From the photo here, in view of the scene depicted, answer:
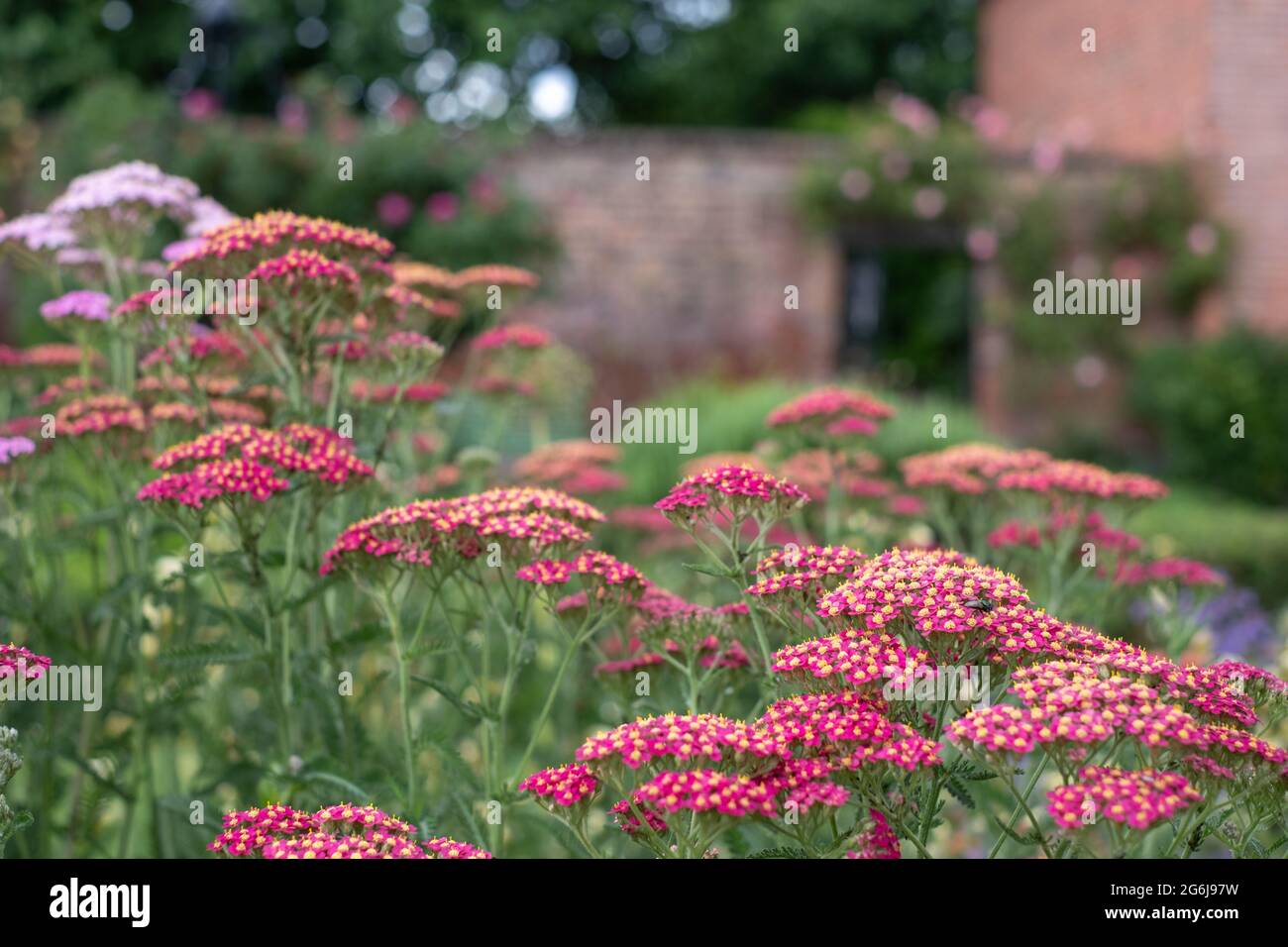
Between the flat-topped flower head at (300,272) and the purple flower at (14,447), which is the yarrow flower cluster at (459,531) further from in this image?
the purple flower at (14,447)

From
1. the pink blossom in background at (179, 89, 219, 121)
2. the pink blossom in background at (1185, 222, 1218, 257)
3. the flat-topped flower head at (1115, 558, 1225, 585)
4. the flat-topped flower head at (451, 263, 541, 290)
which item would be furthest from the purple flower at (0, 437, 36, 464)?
the pink blossom in background at (1185, 222, 1218, 257)

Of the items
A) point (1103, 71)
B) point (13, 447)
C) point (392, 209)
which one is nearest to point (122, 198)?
point (13, 447)

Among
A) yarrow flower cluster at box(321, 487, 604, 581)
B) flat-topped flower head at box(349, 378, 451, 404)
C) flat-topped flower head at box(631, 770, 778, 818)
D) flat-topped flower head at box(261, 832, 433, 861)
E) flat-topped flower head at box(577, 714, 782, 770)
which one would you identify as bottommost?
flat-topped flower head at box(261, 832, 433, 861)

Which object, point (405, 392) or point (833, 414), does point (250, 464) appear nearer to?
point (405, 392)

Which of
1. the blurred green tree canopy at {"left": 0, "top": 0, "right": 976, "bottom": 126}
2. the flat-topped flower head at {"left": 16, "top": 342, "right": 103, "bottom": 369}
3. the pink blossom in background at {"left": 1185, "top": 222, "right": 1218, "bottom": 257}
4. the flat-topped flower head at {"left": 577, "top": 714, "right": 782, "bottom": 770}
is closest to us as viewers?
the flat-topped flower head at {"left": 577, "top": 714, "right": 782, "bottom": 770}

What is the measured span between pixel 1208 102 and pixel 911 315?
7.60 m

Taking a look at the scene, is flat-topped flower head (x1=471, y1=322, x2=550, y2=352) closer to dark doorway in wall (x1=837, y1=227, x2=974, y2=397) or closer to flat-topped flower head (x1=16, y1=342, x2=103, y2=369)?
flat-topped flower head (x1=16, y1=342, x2=103, y2=369)

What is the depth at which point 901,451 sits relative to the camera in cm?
848

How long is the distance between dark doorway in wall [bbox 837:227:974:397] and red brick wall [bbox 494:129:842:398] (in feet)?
14.4

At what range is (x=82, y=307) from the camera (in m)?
3.15

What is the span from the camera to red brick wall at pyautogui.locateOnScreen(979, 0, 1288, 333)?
13000 mm

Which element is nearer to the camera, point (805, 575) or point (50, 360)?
point (805, 575)

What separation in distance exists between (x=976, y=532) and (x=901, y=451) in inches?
199
